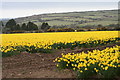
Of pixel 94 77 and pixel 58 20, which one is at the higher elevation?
pixel 58 20

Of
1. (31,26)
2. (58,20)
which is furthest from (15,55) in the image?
(58,20)

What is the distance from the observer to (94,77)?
21.1 ft

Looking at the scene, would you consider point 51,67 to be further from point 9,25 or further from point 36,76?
point 9,25

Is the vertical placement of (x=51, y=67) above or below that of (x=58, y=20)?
below

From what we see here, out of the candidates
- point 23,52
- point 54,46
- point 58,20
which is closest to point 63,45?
point 54,46

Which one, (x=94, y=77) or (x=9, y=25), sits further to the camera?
(x=9, y=25)

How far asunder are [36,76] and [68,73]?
1.07 metres

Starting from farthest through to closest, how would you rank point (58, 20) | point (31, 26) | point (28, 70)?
point (58, 20) → point (31, 26) → point (28, 70)

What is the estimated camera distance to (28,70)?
8.06 m

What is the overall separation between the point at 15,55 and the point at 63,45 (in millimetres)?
4259

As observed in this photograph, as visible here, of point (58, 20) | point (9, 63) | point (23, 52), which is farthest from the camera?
point (58, 20)

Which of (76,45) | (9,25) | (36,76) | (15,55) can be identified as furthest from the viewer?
(9,25)

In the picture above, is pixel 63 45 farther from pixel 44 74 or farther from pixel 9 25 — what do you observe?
pixel 9 25

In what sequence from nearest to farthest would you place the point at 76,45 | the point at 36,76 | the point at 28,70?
the point at 36,76 → the point at 28,70 → the point at 76,45
